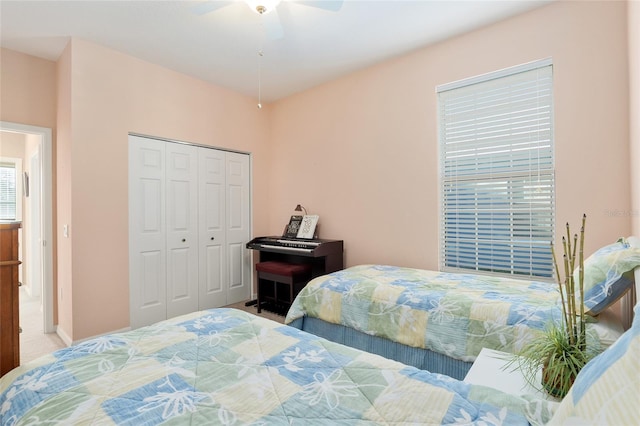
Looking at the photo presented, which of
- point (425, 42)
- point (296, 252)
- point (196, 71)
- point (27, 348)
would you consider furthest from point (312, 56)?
point (27, 348)

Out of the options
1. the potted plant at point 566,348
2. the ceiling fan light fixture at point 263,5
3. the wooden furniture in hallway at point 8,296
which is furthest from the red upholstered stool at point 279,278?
the potted plant at point 566,348

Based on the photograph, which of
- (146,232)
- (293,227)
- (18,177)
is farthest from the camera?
(18,177)

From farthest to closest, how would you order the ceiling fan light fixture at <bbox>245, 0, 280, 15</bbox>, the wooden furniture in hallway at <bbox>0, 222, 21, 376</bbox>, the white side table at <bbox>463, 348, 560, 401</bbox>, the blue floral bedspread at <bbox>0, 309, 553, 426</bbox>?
the ceiling fan light fixture at <bbox>245, 0, 280, 15</bbox> → the wooden furniture in hallway at <bbox>0, 222, 21, 376</bbox> → the white side table at <bbox>463, 348, 560, 401</bbox> → the blue floral bedspread at <bbox>0, 309, 553, 426</bbox>

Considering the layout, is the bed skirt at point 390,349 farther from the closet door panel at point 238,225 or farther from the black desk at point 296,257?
the closet door panel at point 238,225

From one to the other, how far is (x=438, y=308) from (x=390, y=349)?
0.45 m

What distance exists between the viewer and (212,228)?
3.98 meters

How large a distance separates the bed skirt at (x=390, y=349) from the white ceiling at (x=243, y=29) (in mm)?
2302

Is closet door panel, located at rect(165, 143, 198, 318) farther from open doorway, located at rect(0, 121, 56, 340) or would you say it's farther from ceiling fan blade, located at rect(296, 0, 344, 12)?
ceiling fan blade, located at rect(296, 0, 344, 12)

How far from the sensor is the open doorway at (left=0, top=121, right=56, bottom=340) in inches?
128

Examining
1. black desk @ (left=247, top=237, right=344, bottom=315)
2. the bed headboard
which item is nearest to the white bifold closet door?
black desk @ (left=247, top=237, right=344, bottom=315)

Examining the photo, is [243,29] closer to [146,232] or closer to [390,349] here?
[146,232]

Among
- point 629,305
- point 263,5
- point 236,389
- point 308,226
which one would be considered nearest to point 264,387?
point 236,389

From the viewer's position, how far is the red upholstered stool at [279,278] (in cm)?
355

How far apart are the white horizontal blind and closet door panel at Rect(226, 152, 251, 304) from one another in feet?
11.2
